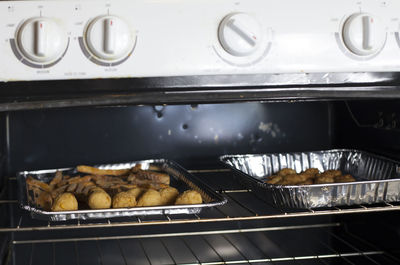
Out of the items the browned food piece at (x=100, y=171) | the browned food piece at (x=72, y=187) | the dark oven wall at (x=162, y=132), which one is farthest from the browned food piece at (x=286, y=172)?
the browned food piece at (x=72, y=187)

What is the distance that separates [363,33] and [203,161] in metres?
0.61

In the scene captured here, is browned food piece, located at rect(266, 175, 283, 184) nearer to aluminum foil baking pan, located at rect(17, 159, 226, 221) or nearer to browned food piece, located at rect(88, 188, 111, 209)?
aluminum foil baking pan, located at rect(17, 159, 226, 221)

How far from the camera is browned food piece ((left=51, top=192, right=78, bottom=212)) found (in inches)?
41.7

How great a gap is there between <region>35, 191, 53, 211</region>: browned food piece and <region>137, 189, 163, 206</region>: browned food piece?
0.62ft

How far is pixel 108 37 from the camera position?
927mm

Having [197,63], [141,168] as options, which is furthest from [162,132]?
[197,63]

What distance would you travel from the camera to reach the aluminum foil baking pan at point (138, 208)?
1036 mm

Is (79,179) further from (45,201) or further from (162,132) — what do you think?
(162,132)

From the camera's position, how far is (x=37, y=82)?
955 millimetres

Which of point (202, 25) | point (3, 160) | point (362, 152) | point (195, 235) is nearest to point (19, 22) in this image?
point (202, 25)

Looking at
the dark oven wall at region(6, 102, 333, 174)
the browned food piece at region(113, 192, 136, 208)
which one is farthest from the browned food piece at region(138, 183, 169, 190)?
the dark oven wall at region(6, 102, 333, 174)

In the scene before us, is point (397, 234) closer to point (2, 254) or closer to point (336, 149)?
point (336, 149)

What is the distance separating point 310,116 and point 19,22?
870mm

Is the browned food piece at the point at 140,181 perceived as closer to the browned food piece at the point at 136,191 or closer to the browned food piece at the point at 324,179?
the browned food piece at the point at 136,191
